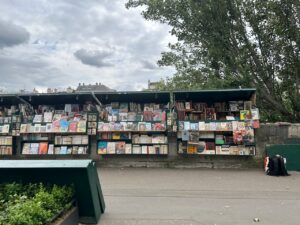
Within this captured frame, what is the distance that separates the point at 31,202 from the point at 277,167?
710 centimetres

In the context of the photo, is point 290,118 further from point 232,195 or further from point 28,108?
point 28,108

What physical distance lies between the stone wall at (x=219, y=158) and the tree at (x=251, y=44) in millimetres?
4613

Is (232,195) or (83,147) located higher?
(83,147)

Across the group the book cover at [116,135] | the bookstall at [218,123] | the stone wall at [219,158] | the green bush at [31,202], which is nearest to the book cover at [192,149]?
the bookstall at [218,123]

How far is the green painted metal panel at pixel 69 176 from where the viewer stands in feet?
15.9

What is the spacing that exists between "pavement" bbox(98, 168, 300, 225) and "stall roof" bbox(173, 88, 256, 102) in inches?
97.7

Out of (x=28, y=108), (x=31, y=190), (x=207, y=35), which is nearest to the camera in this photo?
(x=31, y=190)

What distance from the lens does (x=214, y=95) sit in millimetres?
10656

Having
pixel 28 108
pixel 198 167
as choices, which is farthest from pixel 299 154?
pixel 28 108

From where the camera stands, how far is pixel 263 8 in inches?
583

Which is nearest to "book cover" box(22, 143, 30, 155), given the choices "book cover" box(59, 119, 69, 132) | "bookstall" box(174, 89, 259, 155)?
"book cover" box(59, 119, 69, 132)

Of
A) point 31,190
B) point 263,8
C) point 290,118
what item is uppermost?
point 263,8

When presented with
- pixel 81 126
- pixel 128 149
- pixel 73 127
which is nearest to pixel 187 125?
pixel 128 149

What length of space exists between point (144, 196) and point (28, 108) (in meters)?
6.50
